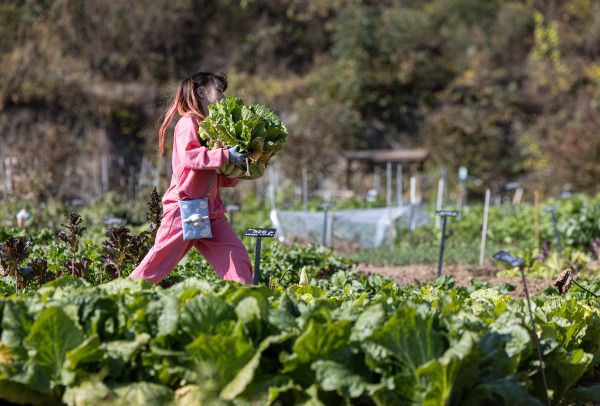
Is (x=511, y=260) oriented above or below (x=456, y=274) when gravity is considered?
above

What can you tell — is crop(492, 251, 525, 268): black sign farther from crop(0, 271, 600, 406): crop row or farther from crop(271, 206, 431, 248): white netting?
crop(271, 206, 431, 248): white netting

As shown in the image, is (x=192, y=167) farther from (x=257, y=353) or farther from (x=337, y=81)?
(x=337, y=81)

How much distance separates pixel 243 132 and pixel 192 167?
0.35 metres

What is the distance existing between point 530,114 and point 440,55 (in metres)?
3.81

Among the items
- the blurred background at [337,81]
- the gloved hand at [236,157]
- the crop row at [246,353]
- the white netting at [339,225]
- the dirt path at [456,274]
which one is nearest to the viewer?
the crop row at [246,353]

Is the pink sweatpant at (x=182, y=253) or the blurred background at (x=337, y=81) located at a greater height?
the blurred background at (x=337, y=81)

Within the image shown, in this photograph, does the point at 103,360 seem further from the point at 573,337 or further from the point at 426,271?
the point at 426,271

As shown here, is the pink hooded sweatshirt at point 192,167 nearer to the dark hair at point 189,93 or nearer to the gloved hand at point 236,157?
the gloved hand at point 236,157

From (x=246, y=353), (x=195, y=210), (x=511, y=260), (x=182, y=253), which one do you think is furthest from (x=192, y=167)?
(x=511, y=260)

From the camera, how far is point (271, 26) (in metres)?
21.2

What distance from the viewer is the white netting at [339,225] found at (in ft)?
27.5

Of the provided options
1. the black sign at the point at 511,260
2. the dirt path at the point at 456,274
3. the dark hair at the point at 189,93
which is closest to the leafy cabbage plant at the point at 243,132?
the dark hair at the point at 189,93

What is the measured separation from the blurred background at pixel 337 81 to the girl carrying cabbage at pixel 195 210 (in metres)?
9.84

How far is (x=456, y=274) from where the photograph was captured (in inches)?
263
